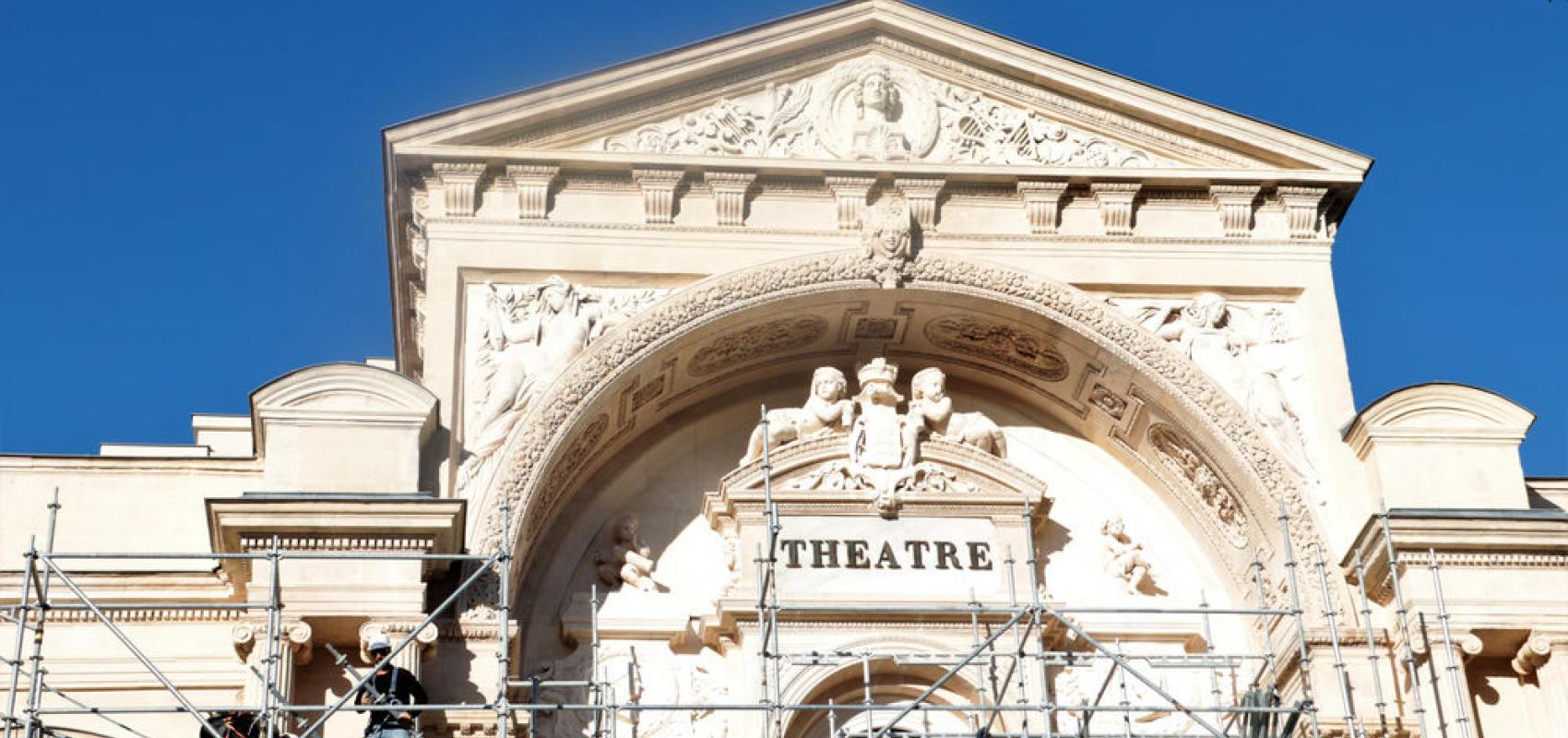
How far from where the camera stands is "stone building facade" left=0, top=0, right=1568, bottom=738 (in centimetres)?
1834

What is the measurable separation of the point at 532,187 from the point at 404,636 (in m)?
4.43

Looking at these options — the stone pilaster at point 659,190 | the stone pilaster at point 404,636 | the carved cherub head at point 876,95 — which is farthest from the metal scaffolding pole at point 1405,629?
the stone pilaster at point 404,636

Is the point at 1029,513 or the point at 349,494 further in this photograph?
the point at 1029,513

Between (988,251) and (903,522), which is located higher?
(988,251)

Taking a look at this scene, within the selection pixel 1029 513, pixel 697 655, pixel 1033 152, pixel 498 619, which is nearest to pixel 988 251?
pixel 1033 152

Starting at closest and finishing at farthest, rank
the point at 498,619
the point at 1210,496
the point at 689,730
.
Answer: the point at 498,619 → the point at 689,730 → the point at 1210,496

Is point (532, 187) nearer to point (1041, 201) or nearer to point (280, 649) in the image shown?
point (1041, 201)

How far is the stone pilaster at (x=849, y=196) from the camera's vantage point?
20562 mm

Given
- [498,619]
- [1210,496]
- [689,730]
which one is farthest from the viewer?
[1210,496]

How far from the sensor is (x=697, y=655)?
1961 centimetres

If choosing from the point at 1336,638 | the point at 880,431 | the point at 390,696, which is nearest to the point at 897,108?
the point at 880,431

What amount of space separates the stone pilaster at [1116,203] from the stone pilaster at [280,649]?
7573mm

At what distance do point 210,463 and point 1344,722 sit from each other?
8.97 meters

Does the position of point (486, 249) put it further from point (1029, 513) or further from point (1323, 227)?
point (1323, 227)
